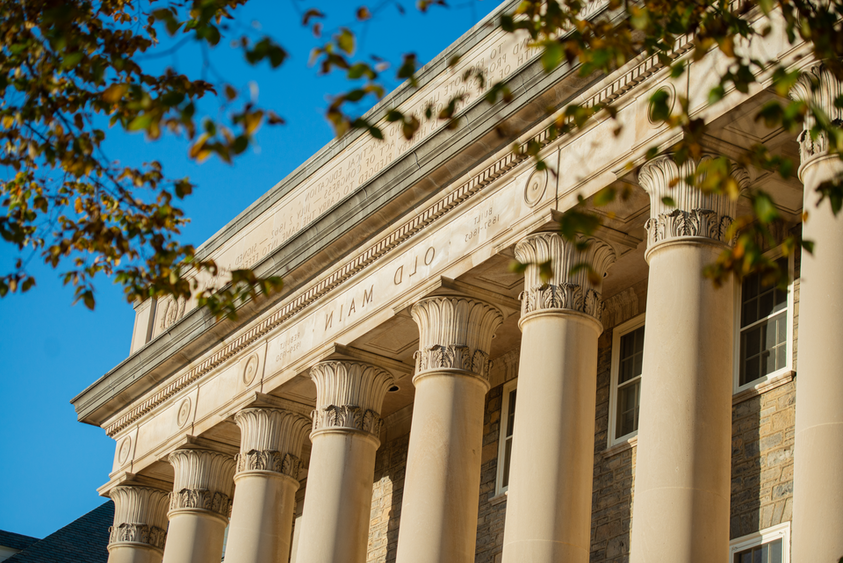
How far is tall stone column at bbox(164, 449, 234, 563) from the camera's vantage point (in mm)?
29750

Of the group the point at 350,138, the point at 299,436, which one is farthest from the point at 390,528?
the point at 350,138

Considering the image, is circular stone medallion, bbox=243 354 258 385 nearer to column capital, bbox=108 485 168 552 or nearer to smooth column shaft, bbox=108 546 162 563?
column capital, bbox=108 485 168 552

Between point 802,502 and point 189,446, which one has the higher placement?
point 189,446

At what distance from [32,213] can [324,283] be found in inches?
555

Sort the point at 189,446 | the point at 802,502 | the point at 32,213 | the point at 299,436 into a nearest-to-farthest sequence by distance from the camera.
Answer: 1. the point at 32,213
2. the point at 802,502
3. the point at 299,436
4. the point at 189,446

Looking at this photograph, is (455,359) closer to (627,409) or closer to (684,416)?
(627,409)

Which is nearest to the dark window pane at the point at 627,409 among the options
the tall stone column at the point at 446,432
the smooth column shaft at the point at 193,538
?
the tall stone column at the point at 446,432

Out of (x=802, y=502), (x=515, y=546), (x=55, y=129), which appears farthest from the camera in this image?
(x=515, y=546)

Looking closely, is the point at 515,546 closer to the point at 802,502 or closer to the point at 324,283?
the point at 802,502

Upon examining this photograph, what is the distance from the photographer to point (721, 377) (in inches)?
659

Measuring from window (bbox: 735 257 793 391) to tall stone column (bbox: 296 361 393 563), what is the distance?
321 inches

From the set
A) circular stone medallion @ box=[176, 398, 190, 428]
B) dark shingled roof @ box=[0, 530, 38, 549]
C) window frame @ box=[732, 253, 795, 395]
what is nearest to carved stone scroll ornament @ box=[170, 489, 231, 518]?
circular stone medallion @ box=[176, 398, 190, 428]

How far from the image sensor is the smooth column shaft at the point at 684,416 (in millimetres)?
15695

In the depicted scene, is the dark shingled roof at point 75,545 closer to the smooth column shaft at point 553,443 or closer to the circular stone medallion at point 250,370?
the circular stone medallion at point 250,370
